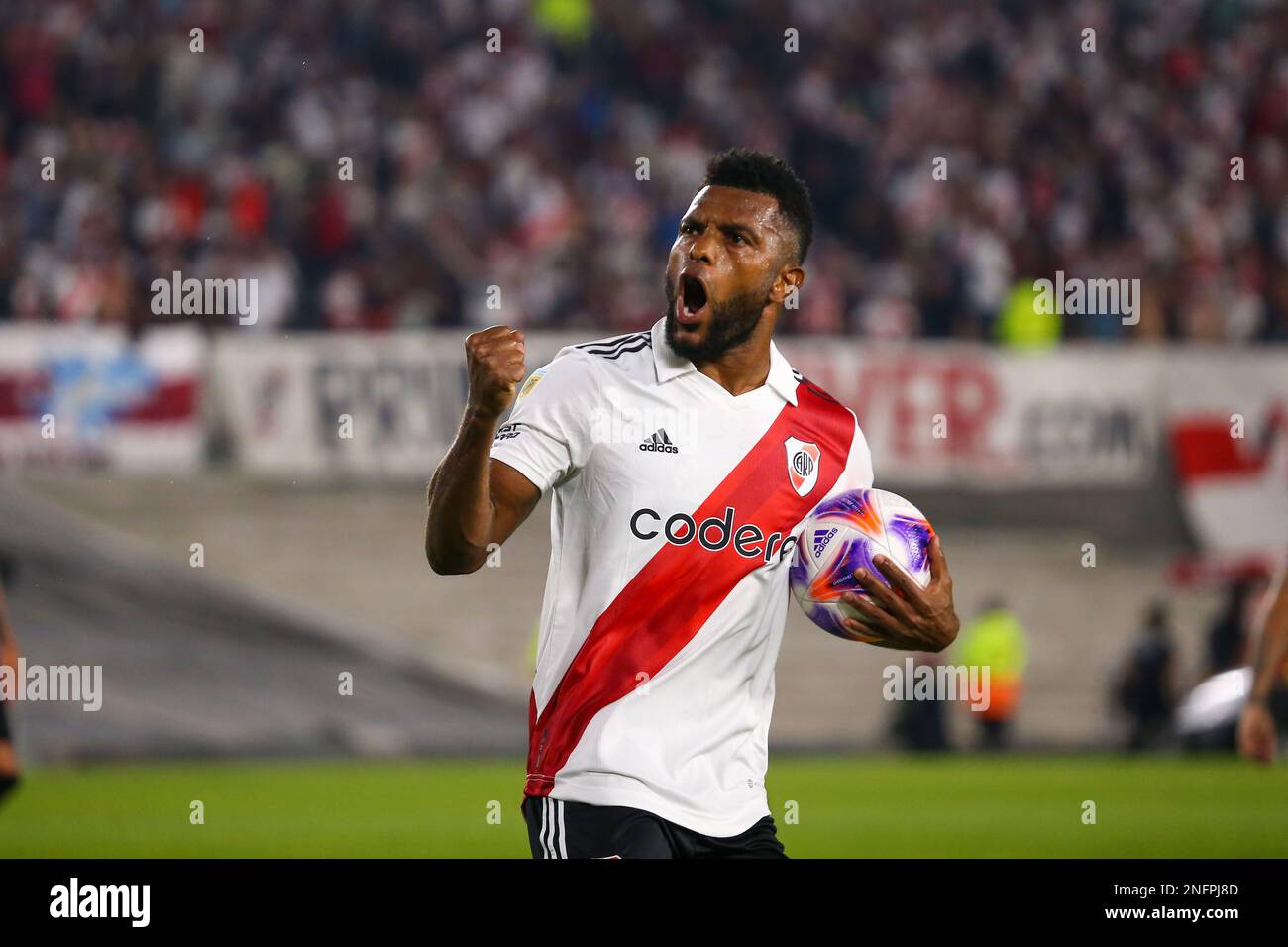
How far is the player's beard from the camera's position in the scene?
16.2ft

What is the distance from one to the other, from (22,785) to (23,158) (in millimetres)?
7514

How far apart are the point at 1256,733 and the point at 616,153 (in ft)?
53.4

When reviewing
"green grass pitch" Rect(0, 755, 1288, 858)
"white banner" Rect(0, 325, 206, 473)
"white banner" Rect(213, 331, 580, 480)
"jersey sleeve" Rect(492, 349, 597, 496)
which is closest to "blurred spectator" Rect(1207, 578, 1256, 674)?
"green grass pitch" Rect(0, 755, 1288, 858)

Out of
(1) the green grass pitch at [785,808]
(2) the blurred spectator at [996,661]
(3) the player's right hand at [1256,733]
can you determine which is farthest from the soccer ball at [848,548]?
(2) the blurred spectator at [996,661]

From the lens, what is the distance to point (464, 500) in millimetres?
4406

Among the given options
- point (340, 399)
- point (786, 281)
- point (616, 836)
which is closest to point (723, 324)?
point (786, 281)

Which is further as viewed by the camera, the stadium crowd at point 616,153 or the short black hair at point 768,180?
the stadium crowd at point 616,153

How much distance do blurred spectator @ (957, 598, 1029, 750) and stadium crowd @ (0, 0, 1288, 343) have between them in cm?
346

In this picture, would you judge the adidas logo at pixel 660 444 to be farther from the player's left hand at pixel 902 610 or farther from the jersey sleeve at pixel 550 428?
the player's left hand at pixel 902 610

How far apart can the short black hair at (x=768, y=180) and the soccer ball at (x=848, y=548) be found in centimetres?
67

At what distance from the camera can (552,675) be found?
15.7ft

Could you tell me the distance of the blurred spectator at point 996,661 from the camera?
19406 millimetres

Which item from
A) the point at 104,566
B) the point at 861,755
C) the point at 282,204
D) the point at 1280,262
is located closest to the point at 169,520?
the point at 104,566
